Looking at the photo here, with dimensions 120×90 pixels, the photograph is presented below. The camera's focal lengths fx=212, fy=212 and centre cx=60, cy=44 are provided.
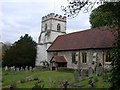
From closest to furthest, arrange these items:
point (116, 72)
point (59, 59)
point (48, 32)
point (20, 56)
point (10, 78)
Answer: point (116, 72)
point (10, 78)
point (59, 59)
point (20, 56)
point (48, 32)

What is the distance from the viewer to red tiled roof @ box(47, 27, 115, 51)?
29281mm

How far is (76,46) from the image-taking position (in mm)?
33906

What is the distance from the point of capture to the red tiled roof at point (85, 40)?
29281mm

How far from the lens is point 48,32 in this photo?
4291cm

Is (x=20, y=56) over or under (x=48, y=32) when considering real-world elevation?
under

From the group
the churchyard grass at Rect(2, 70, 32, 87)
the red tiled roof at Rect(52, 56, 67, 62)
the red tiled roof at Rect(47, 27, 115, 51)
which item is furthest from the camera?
the red tiled roof at Rect(52, 56, 67, 62)

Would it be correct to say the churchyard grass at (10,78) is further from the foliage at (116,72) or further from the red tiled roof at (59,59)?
the foliage at (116,72)

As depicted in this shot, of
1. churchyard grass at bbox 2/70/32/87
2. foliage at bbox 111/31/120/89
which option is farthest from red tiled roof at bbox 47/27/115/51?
foliage at bbox 111/31/120/89

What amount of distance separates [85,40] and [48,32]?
37.8 ft

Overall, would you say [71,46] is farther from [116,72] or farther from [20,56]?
[116,72]

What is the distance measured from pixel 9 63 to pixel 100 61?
2130 centimetres

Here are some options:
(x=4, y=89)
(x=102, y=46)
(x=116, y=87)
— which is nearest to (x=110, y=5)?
(x=116, y=87)

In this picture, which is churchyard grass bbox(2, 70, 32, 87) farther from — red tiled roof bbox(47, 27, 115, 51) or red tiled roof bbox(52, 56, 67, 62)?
red tiled roof bbox(47, 27, 115, 51)

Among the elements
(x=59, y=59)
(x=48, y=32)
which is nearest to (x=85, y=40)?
(x=59, y=59)
